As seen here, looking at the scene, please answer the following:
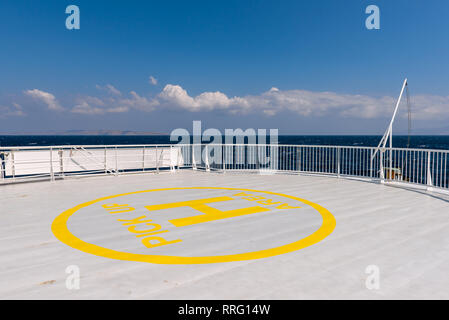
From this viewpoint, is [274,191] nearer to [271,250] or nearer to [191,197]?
[191,197]

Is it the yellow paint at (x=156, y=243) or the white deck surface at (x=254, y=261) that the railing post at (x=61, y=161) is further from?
the yellow paint at (x=156, y=243)

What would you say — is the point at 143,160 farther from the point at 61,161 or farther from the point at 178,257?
the point at 178,257

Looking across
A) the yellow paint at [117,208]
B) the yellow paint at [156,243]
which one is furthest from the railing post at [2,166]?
the yellow paint at [156,243]

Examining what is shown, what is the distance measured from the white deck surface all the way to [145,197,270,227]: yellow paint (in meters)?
0.33

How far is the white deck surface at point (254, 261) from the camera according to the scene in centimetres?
277

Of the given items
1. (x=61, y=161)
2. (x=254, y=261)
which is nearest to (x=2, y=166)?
(x=61, y=161)

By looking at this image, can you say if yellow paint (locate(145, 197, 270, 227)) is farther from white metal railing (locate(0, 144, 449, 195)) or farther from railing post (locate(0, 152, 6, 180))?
railing post (locate(0, 152, 6, 180))

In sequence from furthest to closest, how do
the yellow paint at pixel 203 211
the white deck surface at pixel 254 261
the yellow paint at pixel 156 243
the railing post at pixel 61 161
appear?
the railing post at pixel 61 161
the yellow paint at pixel 203 211
the yellow paint at pixel 156 243
the white deck surface at pixel 254 261

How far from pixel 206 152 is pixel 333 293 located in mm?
10342

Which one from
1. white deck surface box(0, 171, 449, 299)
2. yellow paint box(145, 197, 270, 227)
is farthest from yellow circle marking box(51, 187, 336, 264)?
yellow paint box(145, 197, 270, 227)

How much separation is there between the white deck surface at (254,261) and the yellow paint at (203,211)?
0.33 metres

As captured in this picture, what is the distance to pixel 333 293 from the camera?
2723 millimetres

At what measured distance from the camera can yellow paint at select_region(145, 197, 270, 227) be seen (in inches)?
200
